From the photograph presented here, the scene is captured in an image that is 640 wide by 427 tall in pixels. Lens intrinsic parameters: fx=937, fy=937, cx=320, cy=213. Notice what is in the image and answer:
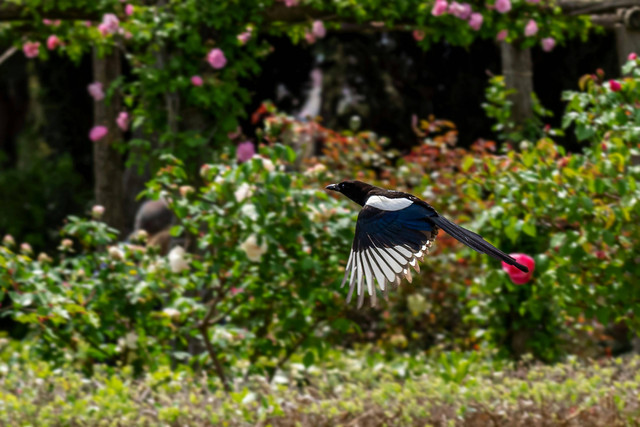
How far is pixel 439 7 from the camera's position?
19.2 ft

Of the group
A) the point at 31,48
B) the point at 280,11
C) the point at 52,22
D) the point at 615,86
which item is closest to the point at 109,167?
the point at 31,48

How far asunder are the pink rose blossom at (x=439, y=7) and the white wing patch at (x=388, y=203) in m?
3.33

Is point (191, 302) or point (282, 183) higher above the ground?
point (282, 183)

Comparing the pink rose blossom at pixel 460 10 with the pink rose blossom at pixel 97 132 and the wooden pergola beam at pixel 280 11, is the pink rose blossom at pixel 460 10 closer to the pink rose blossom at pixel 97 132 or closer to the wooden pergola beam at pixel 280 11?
the wooden pergola beam at pixel 280 11

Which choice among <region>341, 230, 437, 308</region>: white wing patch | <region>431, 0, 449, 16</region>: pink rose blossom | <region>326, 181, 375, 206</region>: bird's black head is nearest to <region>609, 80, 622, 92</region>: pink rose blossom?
<region>326, 181, 375, 206</region>: bird's black head

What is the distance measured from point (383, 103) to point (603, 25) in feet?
11.0

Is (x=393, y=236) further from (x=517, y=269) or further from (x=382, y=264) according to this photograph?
(x=517, y=269)

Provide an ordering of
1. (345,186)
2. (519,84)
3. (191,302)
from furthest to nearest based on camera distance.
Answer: (519,84) < (191,302) < (345,186)

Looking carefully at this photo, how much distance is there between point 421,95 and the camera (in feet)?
31.8

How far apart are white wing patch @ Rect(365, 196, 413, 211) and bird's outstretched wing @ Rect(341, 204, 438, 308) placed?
0.01 metres

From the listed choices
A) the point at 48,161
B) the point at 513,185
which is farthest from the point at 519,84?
the point at 48,161

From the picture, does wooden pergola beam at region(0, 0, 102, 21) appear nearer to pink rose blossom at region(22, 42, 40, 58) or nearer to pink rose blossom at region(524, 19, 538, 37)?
pink rose blossom at region(22, 42, 40, 58)

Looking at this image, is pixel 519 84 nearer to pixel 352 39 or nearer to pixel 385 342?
pixel 385 342

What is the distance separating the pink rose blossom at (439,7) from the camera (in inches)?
230
